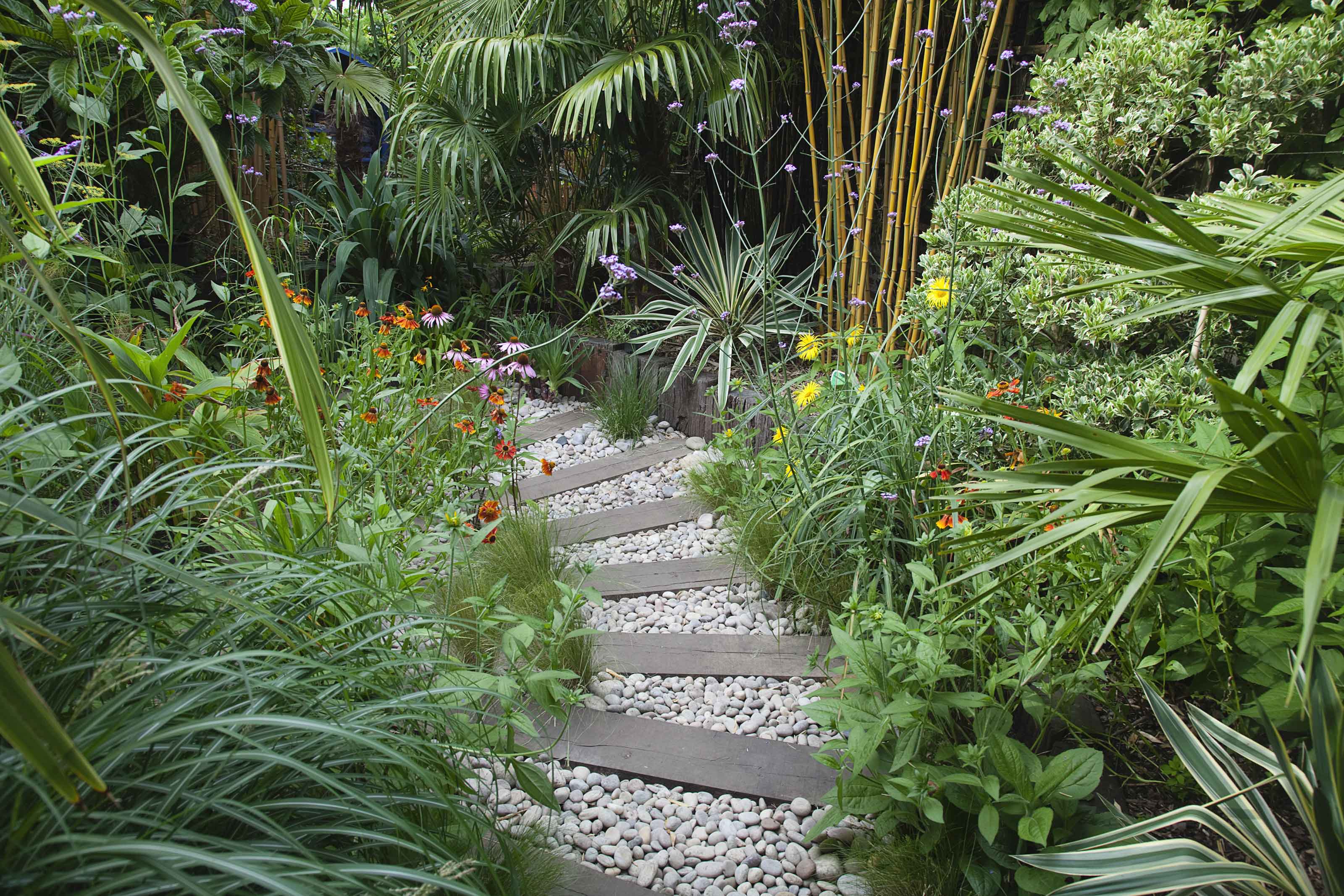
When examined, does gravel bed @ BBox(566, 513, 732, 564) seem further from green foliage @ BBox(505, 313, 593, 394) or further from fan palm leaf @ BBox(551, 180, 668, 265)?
fan palm leaf @ BBox(551, 180, 668, 265)

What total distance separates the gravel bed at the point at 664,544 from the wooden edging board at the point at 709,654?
39 centimetres

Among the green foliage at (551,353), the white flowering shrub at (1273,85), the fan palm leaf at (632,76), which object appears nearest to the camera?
the white flowering shrub at (1273,85)

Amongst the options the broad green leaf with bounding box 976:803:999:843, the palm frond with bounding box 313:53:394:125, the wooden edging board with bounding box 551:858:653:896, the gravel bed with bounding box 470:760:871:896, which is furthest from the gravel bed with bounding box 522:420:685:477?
the palm frond with bounding box 313:53:394:125

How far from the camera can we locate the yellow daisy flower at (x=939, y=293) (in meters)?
2.00

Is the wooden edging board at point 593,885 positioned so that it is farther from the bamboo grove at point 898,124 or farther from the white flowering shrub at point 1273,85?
the white flowering shrub at point 1273,85

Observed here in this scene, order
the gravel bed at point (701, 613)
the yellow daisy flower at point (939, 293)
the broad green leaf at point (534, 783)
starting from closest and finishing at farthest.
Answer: the broad green leaf at point (534, 783)
the yellow daisy flower at point (939, 293)
the gravel bed at point (701, 613)

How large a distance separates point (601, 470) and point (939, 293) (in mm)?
1584

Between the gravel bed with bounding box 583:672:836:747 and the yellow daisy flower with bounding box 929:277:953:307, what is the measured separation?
38.5 inches

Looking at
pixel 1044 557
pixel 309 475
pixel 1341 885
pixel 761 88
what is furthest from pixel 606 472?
pixel 1341 885

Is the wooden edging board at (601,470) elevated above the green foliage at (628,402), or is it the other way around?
the green foliage at (628,402)

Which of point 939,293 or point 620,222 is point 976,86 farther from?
point 620,222

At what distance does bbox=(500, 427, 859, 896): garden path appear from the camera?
4.59ft

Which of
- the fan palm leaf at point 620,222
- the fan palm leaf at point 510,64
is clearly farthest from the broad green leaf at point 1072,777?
the fan palm leaf at point 510,64

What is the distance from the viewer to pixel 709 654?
201cm
